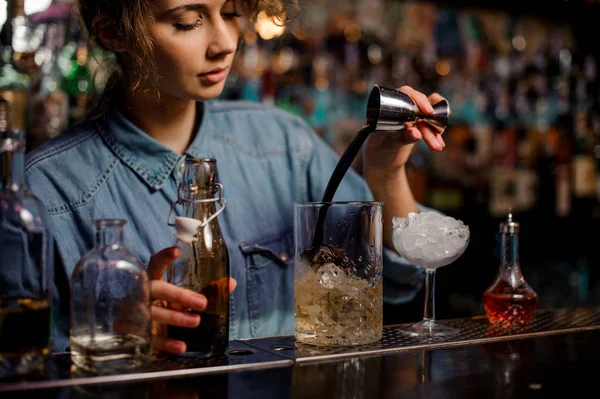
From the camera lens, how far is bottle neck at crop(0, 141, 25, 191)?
0.85 metres

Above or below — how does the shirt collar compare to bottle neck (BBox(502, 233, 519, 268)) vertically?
above

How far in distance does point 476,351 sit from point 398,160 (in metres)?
0.48

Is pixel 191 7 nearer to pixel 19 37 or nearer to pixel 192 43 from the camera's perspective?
pixel 192 43

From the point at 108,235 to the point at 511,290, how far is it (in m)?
0.67

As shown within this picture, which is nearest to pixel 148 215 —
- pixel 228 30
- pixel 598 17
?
pixel 228 30

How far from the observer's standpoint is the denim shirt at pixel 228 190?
54.2 inches

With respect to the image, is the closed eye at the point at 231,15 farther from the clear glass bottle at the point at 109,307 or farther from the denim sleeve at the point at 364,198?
the clear glass bottle at the point at 109,307

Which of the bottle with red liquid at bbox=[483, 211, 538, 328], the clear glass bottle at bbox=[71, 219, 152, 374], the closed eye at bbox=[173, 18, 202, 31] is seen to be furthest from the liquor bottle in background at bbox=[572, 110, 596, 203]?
the clear glass bottle at bbox=[71, 219, 152, 374]

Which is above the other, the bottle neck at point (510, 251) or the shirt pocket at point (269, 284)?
the bottle neck at point (510, 251)

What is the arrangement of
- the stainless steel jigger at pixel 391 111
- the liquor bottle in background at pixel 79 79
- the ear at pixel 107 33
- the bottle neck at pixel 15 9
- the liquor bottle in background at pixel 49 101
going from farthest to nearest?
the liquor bottle in background at pixel 79 79, the liquor bottle in background at pixel 49 101, the bottle neck at pixel 15 9, the ear at pixel 107 33, the stainless steel jigger at pixel 391 111

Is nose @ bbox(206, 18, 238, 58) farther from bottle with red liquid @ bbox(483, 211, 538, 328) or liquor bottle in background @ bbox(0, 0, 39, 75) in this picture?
liquor bottle in background @ bbox(0, 0, 39, 75)

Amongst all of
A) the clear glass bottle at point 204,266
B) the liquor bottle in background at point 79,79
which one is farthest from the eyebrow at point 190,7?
the liquor bottle in background at point 79,79

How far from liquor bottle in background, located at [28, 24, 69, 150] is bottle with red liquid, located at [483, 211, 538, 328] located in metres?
1.56

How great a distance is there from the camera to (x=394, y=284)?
1.50m
